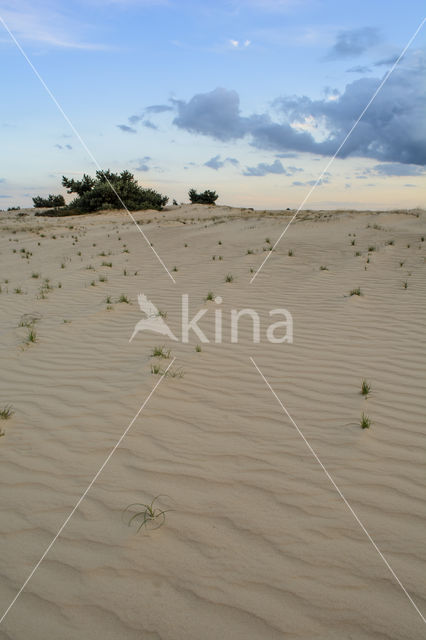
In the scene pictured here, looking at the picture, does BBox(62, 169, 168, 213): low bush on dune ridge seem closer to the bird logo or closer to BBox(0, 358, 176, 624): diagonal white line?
the bird logo

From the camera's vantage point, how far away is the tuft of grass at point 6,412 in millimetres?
3893

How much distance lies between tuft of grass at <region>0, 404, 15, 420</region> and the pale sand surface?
0.15 m

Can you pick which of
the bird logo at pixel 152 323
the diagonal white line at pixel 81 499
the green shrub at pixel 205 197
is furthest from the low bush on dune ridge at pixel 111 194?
the diagonal white line at pixel 81 499

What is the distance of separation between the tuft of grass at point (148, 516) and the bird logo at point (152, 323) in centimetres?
350

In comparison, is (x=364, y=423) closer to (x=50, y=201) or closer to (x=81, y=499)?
(x=81, y=499)

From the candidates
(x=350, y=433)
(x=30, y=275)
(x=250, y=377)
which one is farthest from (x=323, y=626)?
(x=30, y=275)

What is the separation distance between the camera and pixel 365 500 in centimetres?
279

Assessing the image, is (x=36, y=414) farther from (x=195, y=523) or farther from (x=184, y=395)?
(x=195, y=523)

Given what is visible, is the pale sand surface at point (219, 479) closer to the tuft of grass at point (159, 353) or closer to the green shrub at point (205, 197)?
the tuft of grass at point (159, 353)

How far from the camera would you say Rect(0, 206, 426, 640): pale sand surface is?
2.08m

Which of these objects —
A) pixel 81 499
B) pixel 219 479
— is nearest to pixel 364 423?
pixel 219 479

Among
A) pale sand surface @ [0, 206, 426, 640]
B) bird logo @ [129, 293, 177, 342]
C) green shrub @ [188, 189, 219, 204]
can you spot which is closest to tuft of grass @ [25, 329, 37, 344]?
pale sand surface @ [0, 206, 426, 640]

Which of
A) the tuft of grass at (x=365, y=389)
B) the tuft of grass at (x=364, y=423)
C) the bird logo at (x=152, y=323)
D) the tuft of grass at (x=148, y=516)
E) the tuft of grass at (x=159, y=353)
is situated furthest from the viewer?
the bird logo at (x=152, y=323)

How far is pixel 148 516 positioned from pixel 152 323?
4318mm
